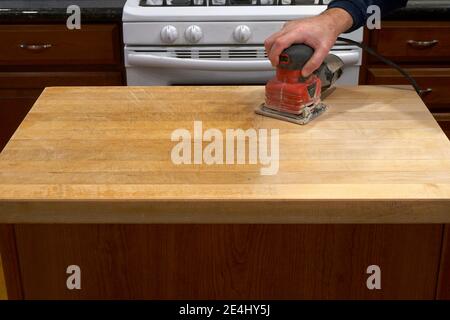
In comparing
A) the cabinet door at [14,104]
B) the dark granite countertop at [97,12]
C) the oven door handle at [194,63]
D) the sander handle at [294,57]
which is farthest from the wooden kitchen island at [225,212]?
the cabinet door at [14,104]

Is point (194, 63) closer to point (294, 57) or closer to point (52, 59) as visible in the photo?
point (52, 59)

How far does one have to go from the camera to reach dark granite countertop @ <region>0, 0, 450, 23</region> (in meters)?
2.11

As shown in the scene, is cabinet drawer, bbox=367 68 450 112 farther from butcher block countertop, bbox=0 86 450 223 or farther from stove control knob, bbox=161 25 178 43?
butcher block countertop, bbox=0 86 450 223

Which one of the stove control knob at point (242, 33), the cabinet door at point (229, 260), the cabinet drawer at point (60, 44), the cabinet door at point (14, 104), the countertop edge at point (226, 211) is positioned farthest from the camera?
the cabinet door at point (14, 104)

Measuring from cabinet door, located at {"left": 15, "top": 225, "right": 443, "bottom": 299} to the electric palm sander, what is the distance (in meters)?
0.25

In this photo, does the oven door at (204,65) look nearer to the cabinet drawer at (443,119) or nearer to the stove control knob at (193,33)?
the stove control knob at (193,33)

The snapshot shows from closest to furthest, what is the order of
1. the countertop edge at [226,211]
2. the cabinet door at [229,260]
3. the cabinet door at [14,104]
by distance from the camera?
the countertop edge at [226,211] → the cabinet door at [229,260] → the cabinet door at [14,104]

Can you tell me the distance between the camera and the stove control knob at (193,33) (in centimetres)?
204

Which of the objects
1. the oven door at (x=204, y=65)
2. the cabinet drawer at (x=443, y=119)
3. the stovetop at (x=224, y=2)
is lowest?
the cabinet drawer at (x=443, y=119)

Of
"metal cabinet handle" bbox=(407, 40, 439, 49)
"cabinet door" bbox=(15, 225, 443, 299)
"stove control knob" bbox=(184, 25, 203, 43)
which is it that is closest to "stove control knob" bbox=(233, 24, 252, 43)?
"stove control knob" bbox=(184, 25, 203, 43)

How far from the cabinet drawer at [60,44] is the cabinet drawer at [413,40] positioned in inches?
34.4

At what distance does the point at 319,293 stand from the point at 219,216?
0.86ft

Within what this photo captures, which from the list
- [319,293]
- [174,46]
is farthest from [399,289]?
[174,46]
